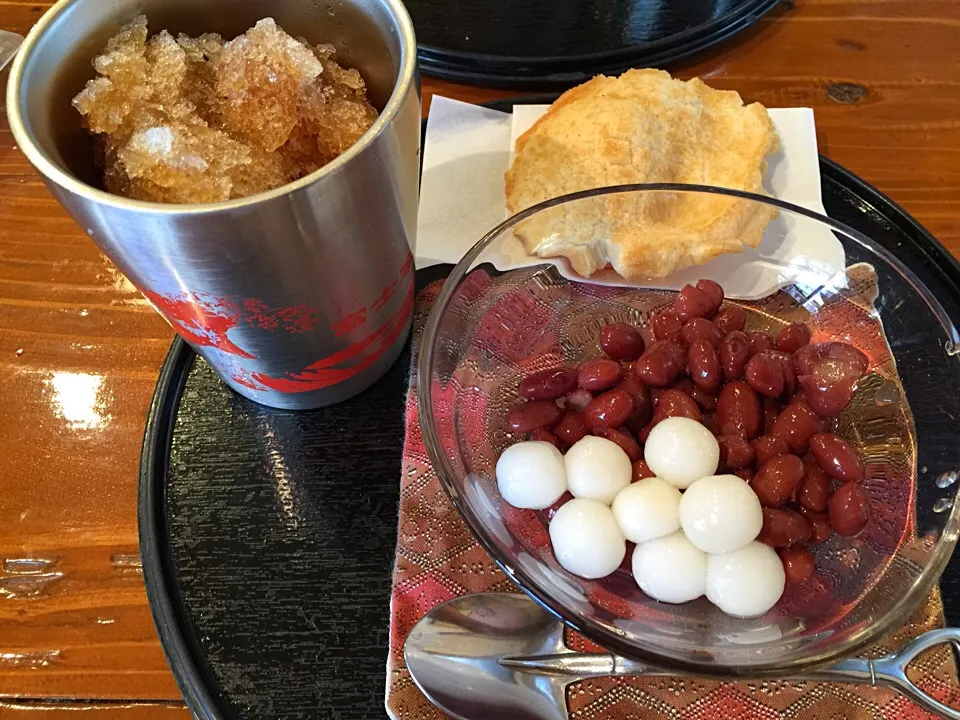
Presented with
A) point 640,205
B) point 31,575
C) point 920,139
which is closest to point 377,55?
point 640,205

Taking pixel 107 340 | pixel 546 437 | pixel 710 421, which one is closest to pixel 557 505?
pixel 546 437

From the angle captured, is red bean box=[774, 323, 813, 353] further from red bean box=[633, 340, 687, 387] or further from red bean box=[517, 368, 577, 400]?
red bean box=[517, 368, 577, 400]

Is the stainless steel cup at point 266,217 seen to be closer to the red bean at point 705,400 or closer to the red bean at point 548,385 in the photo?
the red bean at point 548,385

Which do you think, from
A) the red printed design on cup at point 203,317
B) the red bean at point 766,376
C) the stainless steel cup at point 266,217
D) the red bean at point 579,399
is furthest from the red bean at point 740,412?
the red printed design on cup at point 203,317

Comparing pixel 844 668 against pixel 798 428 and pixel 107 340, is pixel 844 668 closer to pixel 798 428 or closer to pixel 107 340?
pixel 798 428

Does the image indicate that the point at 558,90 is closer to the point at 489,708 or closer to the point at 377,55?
the point at 377,55

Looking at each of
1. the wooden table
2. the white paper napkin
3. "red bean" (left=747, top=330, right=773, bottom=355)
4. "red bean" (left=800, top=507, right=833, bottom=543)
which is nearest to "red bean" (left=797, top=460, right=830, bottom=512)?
"red bean" (left=800, top=507, right=833, bottom=543)
